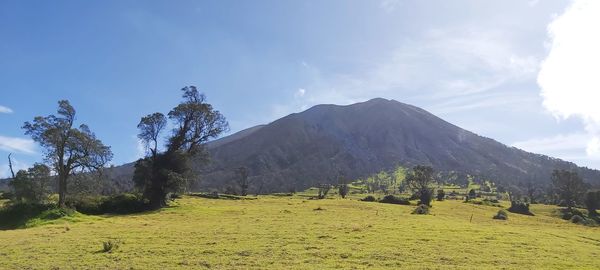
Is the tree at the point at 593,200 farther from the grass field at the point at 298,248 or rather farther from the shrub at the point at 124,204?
the shrub at the point at 124,204

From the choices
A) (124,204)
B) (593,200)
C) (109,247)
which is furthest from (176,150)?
(593,200)

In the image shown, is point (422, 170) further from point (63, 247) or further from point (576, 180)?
point (63, 247)

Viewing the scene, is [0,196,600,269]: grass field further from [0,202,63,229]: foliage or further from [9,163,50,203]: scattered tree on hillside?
[9,163,50,203]: scattered tree on hillside

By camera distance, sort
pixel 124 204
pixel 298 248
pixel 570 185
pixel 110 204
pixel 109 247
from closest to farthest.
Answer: pixel 109 247 → pixel 298 248 → pixel 110 204 → pixel 124 204 → pixel 570 185

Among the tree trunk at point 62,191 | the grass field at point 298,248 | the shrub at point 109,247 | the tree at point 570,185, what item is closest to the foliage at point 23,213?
the tree trunk at point 62,191

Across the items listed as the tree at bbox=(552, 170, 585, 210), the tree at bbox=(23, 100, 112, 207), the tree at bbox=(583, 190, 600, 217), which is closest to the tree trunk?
the tree at bbox=(23, 100, 112, 207)

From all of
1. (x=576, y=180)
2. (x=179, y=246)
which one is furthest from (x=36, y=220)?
(x=576, y=180)

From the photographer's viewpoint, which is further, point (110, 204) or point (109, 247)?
point (110, 204)

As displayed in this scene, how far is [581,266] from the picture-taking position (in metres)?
25.5

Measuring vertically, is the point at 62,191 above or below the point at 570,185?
below

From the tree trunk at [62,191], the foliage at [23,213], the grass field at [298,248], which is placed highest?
the tree trunk at [62,191]

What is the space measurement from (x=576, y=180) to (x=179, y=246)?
428 feet

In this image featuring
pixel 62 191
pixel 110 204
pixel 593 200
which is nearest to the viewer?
pixel 62 191

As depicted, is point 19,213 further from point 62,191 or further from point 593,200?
point 593,200
